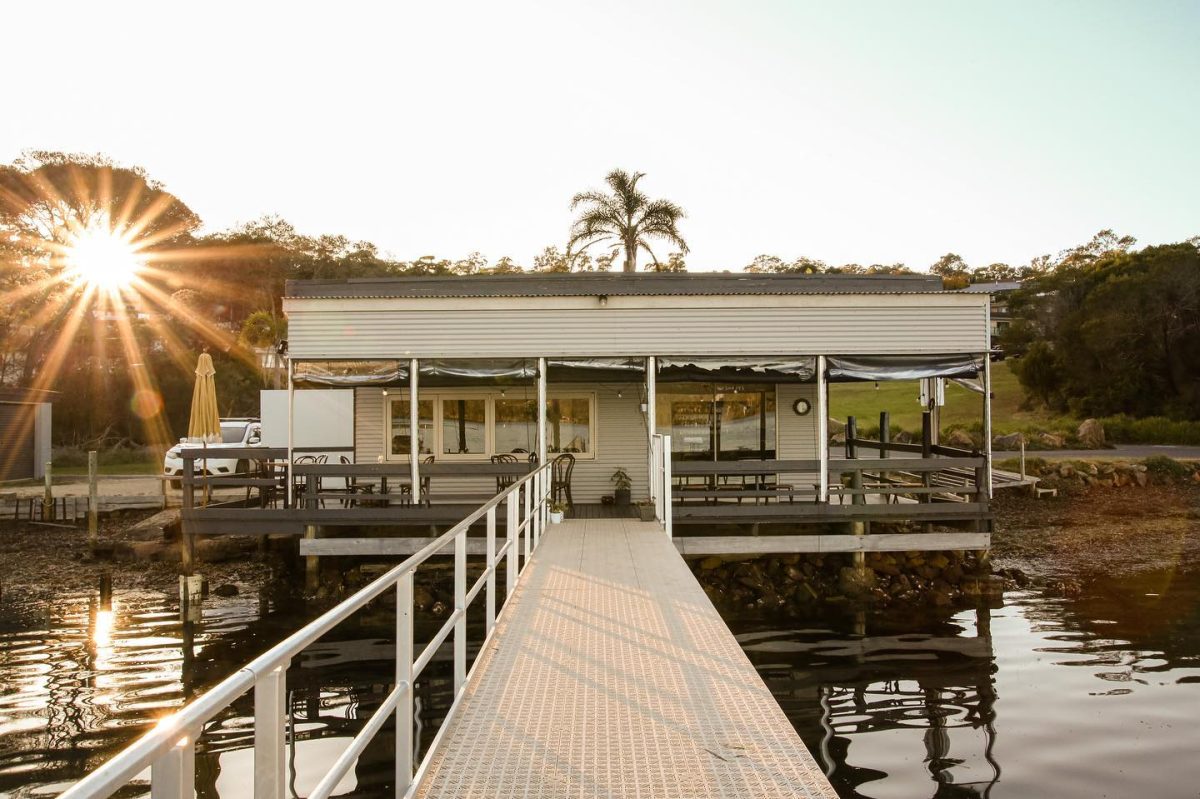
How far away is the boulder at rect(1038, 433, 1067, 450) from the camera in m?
34.5

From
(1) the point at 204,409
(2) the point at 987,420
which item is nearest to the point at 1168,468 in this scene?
(2) the point at 987,420

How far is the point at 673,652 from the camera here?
6574 mm

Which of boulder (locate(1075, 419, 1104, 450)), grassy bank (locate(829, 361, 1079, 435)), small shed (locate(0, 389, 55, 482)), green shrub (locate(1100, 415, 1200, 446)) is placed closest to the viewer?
small shed (locate(0, 389, 55, 482))

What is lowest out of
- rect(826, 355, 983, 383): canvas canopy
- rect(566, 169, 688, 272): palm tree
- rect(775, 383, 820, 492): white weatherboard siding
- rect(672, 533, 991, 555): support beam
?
rect(672, 533, 991, 555): support beam

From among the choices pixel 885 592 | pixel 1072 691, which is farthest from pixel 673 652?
pixel 885 592

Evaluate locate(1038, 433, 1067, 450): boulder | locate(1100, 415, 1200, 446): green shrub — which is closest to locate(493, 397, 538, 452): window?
locate(1038, 433, 1067, 450): boulder

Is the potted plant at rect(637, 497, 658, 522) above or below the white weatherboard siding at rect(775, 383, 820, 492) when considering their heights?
below

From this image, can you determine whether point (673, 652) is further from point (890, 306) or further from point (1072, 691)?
point (890, 306)

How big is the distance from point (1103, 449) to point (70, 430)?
41.7m

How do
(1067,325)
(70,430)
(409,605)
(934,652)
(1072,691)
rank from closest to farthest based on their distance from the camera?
1. (409,605)
2. (1072,691)
3. (934,652)
4. (70,430)
5. (1067,325)

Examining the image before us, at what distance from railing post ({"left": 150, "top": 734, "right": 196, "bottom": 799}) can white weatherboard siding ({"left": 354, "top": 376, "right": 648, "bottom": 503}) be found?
1497 cm

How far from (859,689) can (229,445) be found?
65.2 ft

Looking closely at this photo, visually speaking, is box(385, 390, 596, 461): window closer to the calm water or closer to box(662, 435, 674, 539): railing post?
the calm water

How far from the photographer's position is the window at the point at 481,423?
1717cm
